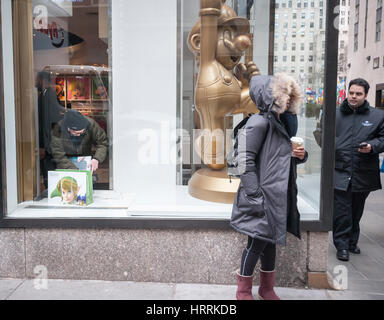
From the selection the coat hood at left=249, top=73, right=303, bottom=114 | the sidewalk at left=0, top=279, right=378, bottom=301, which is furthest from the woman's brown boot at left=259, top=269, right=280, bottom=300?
the coat hood at left=249, top=73, right=303, bottom=114

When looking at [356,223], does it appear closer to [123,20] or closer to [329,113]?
[329,113]

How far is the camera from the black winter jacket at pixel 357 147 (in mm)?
4168

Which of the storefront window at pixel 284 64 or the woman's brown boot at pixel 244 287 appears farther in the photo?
the storefront window at pixel 284 64

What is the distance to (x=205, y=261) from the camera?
3639mm

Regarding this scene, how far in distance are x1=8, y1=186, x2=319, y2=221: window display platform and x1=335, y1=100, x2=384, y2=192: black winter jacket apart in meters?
0.67

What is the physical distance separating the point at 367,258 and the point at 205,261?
6.16ft

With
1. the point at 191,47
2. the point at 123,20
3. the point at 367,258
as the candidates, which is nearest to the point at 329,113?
the point at 191,47

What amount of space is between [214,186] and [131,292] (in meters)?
1.19

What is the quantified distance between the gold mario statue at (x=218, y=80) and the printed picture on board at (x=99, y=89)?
1.00m

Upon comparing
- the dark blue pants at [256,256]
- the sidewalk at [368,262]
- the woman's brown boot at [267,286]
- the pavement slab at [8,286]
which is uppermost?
the dark blue pants at [256,256]

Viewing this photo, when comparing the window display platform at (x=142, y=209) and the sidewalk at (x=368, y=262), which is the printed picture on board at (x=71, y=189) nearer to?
the window display platform at (x=142, y=209)

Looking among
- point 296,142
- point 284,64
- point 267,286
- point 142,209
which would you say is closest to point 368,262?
point 267,286

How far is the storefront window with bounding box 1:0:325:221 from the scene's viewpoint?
383cm

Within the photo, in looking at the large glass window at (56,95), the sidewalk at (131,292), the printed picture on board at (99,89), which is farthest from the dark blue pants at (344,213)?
the printed picture on board at (99,89)
